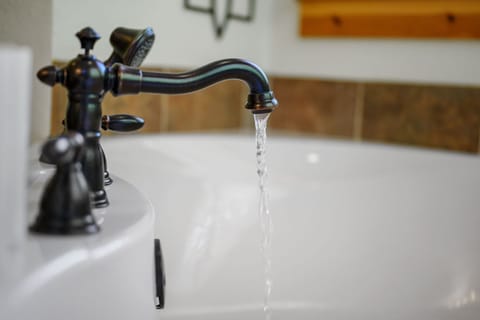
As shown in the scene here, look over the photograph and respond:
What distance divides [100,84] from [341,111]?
→ 1400 millimetres

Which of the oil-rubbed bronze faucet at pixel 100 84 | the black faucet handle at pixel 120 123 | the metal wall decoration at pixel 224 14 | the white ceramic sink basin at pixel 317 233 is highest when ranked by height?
the metal wall decoration at pixel 224 14

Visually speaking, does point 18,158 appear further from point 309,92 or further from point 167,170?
point 309,92

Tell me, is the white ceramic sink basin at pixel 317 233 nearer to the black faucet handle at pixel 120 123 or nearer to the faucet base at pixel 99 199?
the black faucet handle at pixel 120 123

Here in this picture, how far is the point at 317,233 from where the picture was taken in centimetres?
143

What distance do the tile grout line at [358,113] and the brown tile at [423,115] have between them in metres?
0.01

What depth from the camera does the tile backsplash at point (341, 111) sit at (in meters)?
1.69

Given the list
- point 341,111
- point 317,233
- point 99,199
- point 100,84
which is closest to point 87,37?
point 100,84

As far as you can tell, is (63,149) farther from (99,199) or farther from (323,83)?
(323,83)

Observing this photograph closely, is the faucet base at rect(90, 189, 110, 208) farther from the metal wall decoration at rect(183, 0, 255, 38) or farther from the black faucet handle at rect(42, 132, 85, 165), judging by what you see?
the metal wall decoration at rect(183, 0, 255, 38)

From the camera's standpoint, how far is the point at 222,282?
134cm

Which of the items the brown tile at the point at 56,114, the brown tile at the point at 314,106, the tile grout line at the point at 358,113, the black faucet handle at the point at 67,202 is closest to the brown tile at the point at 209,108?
the brown tile at the point at 314,106

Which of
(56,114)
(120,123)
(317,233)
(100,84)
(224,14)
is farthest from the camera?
(224,14)

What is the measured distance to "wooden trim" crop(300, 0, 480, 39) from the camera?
1670 millimetres

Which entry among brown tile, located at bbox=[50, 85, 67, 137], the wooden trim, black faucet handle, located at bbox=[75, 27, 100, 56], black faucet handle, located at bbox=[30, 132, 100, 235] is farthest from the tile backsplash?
black faucet handle, located at bbox=[30, 132, 100, 235]
